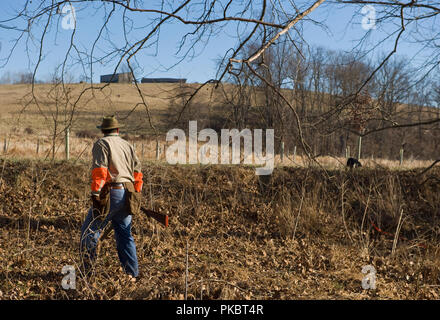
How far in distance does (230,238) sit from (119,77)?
4.19m

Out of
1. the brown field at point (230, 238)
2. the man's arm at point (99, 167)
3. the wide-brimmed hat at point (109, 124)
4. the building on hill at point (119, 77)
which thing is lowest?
the brown field at point (230, 238)

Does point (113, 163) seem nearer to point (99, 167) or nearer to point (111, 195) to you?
point (99, 167)

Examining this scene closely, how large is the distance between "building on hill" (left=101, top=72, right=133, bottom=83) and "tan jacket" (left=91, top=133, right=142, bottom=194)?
2.07ft

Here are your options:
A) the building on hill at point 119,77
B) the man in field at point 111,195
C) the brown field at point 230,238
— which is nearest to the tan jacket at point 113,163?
the man in field at point 111,195

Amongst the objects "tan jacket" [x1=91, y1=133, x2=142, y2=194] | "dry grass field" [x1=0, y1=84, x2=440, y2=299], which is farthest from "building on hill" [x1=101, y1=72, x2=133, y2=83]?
"tan jacket" [x1=91, y1=133, x2=142, y2=194]

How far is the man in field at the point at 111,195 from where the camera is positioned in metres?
4.27

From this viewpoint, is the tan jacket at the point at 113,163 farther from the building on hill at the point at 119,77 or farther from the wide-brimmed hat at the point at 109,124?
the building on hill at the point at 119,77

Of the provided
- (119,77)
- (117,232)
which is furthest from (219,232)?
(119,77)

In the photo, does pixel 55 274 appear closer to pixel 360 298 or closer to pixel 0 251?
pixel 0 251

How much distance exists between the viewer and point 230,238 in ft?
24.8

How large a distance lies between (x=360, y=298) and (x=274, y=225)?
439cm

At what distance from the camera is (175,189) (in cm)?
973

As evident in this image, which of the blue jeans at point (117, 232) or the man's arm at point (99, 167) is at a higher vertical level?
the man's arm at point (99, 167)
